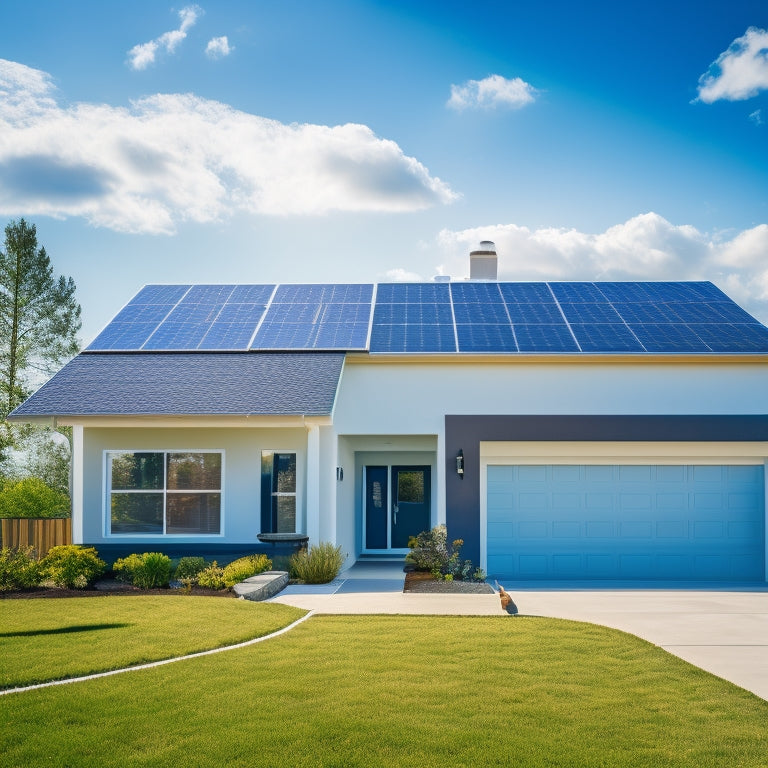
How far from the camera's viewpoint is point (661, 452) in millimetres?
17719

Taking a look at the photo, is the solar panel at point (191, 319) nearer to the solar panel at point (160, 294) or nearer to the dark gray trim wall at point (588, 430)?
the solar panel at point (160, 294)

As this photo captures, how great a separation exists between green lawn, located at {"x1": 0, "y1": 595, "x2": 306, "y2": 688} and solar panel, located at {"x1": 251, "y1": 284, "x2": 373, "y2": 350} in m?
6.92

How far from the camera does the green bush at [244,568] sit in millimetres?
14414

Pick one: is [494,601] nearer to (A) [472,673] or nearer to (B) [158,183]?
(A) [472,673]

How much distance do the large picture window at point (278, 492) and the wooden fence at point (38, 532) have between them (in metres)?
3.80

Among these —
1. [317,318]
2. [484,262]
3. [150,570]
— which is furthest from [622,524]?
[150,570]

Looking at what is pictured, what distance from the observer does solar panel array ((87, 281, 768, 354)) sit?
59.5 feet

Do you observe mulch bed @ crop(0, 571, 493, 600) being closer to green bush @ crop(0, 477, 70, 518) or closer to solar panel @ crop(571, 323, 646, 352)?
green bush @ crop(0, 477, 70, 518)

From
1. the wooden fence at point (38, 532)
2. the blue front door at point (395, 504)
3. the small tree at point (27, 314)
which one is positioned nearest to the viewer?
the wooden fence at point (38, 532)

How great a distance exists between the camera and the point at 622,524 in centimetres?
1756

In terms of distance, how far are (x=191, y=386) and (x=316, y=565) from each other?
183 inches

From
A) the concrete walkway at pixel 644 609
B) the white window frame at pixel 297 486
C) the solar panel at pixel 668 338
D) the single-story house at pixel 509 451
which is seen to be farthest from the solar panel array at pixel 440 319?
the concrete walkway at pixel 644 609

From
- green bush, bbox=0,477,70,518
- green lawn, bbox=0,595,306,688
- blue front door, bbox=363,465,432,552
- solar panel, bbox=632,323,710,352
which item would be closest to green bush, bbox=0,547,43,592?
green lawn, bbox=0,595,306,688

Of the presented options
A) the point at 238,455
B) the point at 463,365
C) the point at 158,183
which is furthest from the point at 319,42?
the point at 238,455
